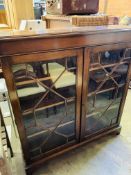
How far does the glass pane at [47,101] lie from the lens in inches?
37.4

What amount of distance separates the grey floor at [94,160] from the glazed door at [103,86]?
19cm

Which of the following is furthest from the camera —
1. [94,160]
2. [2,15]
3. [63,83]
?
[2,15]

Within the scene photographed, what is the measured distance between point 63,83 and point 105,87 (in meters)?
0.43

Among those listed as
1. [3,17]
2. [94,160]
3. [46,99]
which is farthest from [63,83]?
[3,17]

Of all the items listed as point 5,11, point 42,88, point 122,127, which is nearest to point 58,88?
point 42,88

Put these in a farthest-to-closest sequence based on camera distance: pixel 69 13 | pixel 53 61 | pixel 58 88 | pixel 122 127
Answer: pixel 122 127
pixel 69 13
pixel 58 88
pixel 53 61

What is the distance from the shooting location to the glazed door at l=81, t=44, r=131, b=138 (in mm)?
1115

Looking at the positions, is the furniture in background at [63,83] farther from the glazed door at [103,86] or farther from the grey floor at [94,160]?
the grey floor at [94,160]

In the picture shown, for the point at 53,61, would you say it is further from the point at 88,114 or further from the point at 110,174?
the point at 110,174

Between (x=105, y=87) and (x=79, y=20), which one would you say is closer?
(x=79, y=20)

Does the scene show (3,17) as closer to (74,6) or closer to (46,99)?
(74,6)

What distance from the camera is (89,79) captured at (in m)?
1.17

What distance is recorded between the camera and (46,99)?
1118 millimetres

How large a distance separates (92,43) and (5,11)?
104cm
